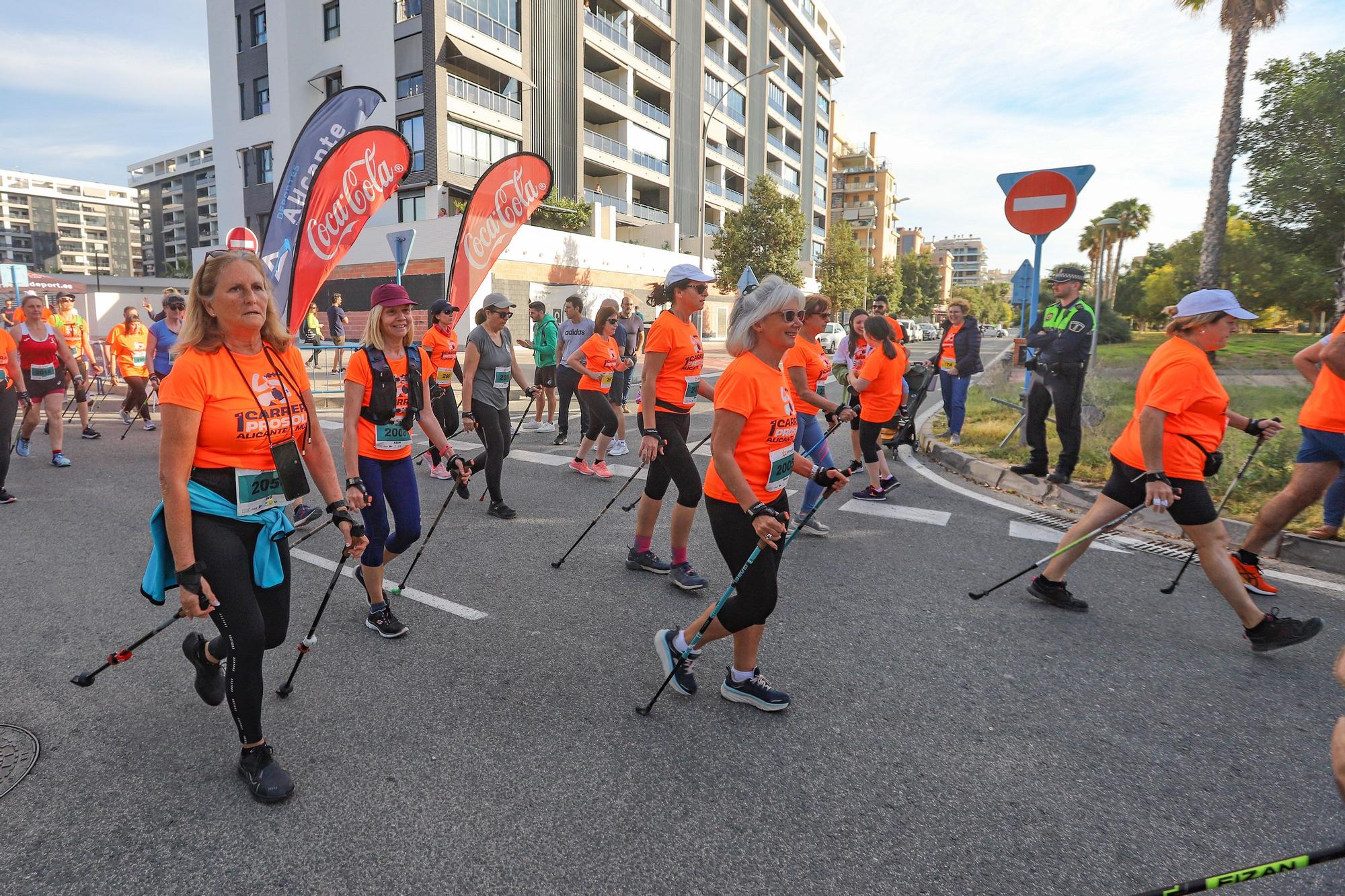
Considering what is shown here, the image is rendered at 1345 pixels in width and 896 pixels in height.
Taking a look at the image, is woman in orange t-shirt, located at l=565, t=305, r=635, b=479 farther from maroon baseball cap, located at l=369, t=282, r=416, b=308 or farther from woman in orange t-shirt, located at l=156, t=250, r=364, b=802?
woman in orange t-shirt, located at l=156, t=250, r=364, b=802

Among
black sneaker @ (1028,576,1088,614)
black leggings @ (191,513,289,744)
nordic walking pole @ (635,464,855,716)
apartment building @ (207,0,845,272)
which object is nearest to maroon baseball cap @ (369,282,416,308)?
black leggings @ (191,513,289,744)

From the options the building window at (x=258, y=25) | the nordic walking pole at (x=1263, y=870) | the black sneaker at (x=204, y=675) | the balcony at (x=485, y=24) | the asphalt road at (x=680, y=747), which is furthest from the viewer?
the building window at (x=258, y=25)

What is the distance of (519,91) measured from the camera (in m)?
33.8

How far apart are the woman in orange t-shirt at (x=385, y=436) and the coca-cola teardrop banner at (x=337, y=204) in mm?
8324

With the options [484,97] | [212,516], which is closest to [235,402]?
[212,516]

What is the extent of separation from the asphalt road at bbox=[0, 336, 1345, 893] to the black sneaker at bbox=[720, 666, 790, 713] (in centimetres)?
5

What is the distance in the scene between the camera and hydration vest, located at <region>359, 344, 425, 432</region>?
3859mm

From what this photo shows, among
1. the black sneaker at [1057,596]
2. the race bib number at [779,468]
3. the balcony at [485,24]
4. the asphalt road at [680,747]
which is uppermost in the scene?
the balcony at [485,24]

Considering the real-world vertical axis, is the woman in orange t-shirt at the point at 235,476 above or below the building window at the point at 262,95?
below

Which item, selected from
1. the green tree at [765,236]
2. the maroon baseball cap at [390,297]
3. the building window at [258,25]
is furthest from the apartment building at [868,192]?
the maroon baseball cap at [390,297]

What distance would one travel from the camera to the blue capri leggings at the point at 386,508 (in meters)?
3.92

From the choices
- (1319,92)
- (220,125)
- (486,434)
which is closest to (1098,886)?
(486,434)

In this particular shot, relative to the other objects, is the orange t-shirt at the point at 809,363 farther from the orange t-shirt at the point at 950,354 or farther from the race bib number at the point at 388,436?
the orange t-shirt at the point at 950,354

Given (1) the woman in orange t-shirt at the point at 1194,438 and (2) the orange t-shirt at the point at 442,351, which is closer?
(1) the woman in orange t-shirt at the point at 1194,438
